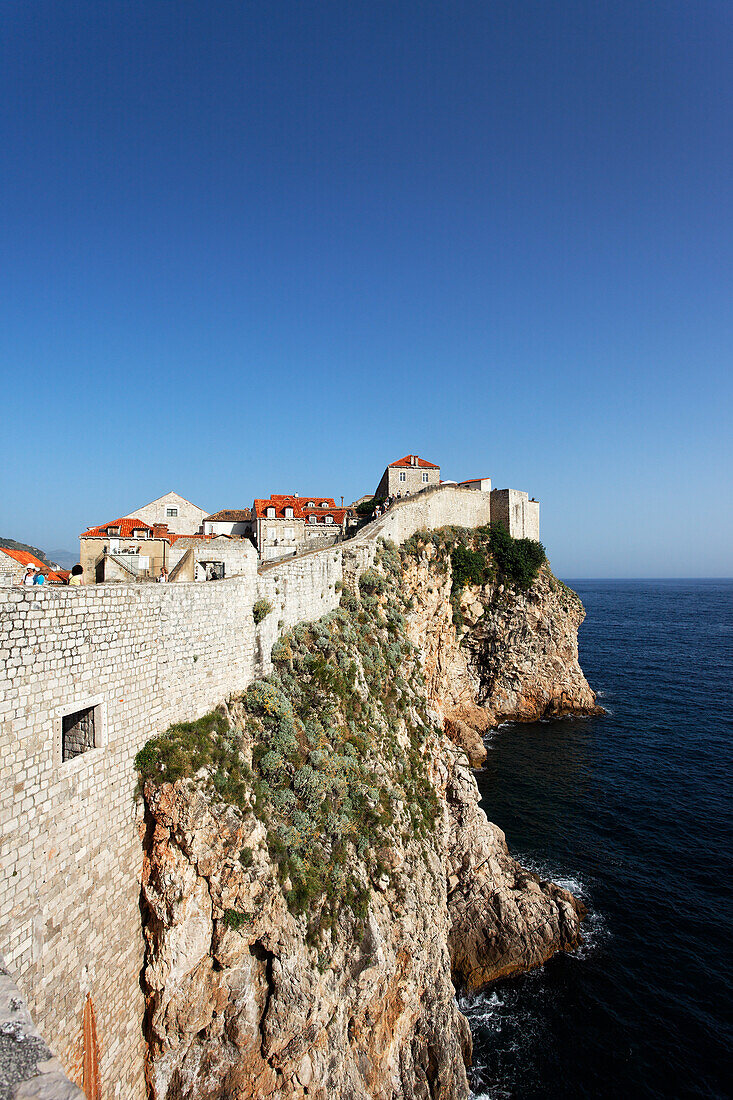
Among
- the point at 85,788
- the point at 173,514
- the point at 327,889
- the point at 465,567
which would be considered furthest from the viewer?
the point at 465,567

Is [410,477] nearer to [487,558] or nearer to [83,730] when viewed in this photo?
[487,558]

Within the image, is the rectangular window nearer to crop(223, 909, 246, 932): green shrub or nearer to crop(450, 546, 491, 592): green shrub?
crop(223, 909, 246, 932): green shrub

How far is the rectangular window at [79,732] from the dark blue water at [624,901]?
667 inches

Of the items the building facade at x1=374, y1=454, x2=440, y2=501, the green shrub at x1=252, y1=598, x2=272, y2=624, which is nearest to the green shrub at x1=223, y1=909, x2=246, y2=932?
the green shrub at x1=252, y1=598, x2=272, y2=624

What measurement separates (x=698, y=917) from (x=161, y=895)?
74.0ft

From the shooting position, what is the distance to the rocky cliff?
10.6 metres

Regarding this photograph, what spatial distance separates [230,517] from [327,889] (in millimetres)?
27701

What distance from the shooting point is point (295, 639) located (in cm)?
1767

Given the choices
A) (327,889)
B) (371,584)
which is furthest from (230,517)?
(327,889)

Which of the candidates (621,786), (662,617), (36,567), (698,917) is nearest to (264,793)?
(36,567)

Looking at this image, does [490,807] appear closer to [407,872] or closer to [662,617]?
[407,872]

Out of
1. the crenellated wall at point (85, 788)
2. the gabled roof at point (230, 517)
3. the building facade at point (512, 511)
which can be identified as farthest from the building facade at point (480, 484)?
the crenellated wall at point (85, 788)

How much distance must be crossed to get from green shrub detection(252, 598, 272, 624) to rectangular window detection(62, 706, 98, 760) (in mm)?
6192

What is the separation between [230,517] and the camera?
37.0 metres
